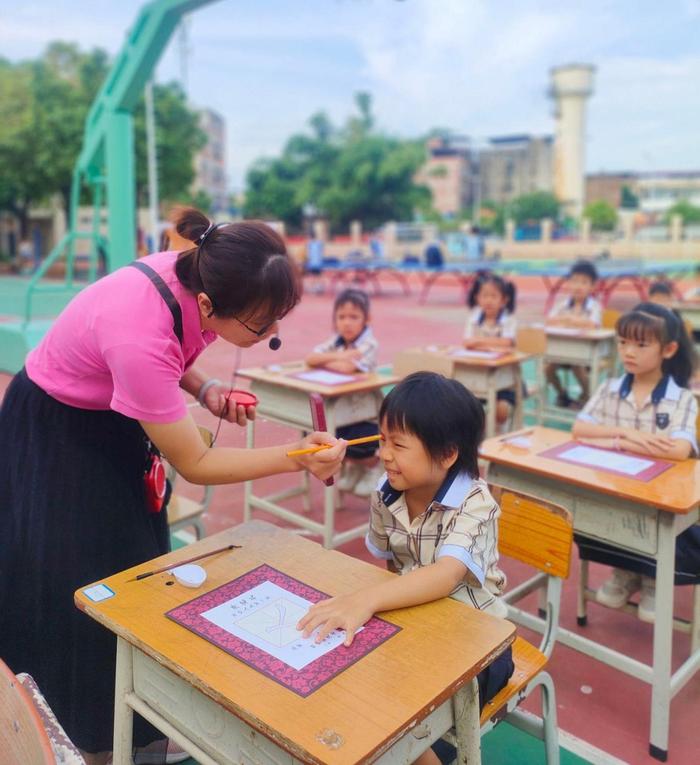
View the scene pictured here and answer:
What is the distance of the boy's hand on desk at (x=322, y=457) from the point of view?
57.4 inches

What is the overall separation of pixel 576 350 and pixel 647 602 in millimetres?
2964

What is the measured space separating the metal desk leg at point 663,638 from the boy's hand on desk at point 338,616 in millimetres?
1064

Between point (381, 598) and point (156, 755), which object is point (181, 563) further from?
point (156, 755)

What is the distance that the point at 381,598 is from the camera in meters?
1.32

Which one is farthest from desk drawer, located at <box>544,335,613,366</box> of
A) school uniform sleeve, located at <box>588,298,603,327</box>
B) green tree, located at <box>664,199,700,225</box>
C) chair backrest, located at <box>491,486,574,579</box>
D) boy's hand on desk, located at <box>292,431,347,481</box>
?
green tree, located at <box>664,199,700,225</box>

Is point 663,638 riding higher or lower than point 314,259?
lower

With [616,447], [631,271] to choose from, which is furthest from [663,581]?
[631,271]

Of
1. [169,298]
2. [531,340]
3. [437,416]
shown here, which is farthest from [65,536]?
[531,340]

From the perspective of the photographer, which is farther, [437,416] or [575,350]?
[575,350]

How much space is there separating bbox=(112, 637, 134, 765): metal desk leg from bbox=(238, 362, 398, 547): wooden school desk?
68.6 inches

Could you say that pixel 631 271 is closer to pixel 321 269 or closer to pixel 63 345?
pixel 321 269

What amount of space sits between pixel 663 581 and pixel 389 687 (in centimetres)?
117

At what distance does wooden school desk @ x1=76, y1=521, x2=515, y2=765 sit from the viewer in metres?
1.04

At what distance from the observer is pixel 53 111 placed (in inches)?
775
